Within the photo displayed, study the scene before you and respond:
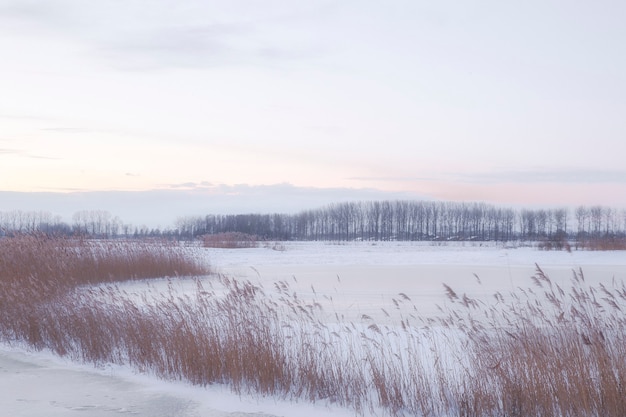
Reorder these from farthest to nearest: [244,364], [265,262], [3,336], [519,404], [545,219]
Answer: [545,219], [265,262], [3,336], [244,364], [519,404]

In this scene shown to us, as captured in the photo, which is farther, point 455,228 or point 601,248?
point 455,228

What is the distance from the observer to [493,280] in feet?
58.2

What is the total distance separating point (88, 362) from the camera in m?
8.66

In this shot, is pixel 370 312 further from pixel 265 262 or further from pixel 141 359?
pixel 265 262

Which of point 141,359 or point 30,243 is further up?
point 30,243

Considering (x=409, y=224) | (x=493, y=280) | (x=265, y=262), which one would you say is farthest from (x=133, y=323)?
(x=409, y=224)

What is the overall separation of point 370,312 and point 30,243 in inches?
330

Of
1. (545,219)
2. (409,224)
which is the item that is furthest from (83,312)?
(545,219)

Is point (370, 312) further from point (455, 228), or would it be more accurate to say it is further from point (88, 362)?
point (455, 228)

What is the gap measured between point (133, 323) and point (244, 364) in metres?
2.32

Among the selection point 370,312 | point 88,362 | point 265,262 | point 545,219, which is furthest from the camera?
point 545,219

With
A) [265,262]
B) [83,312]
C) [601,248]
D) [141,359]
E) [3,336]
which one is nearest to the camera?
[141,359]

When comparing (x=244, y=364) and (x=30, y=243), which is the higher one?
(x=30, y=243)

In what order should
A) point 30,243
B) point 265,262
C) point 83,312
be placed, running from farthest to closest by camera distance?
point 265,262 < point 30,243 < point 83,312
